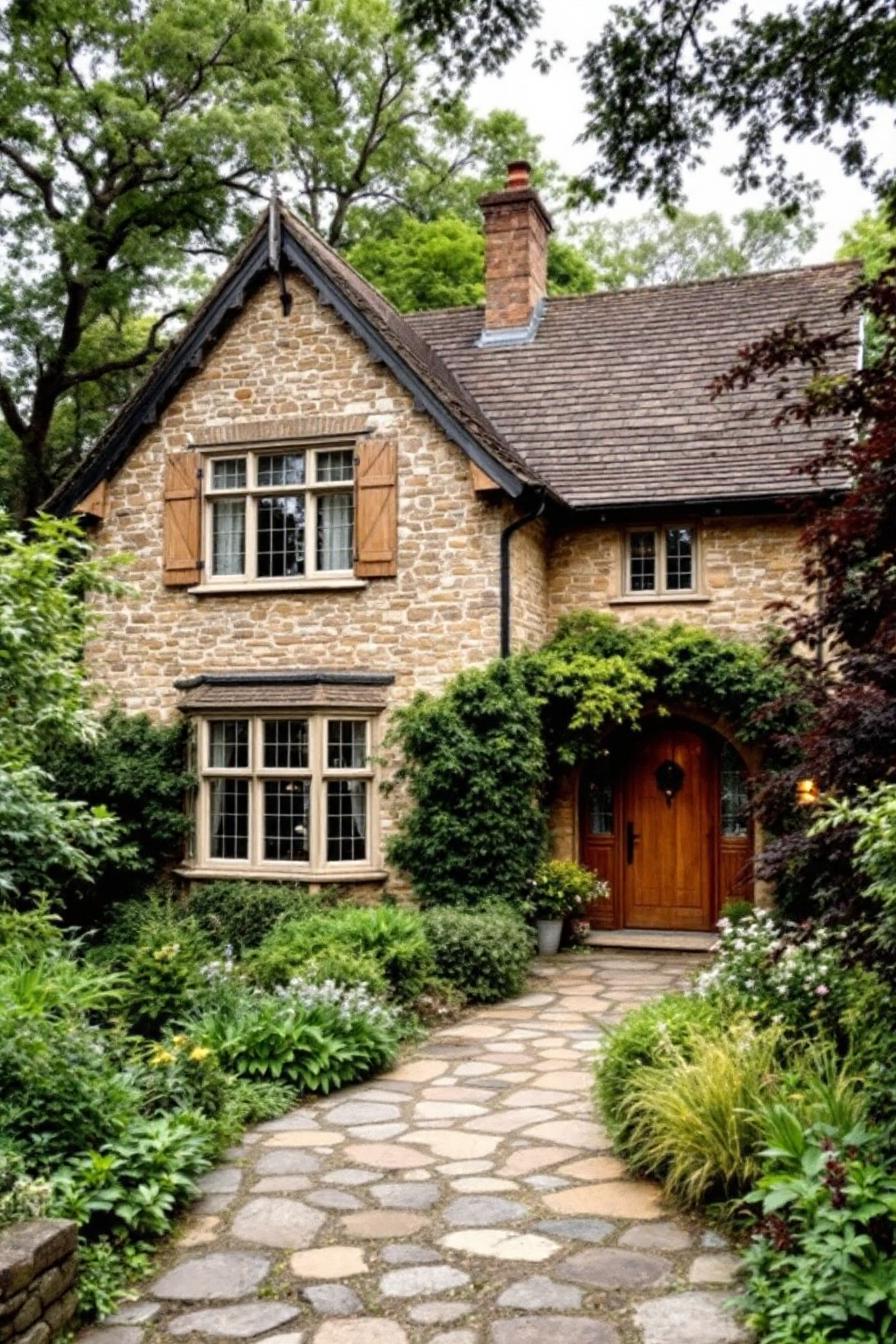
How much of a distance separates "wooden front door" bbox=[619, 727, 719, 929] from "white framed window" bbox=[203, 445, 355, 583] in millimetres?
4400

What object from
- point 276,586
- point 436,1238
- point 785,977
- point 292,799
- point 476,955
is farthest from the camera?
point 276,586

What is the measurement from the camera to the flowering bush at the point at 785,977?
263 inches

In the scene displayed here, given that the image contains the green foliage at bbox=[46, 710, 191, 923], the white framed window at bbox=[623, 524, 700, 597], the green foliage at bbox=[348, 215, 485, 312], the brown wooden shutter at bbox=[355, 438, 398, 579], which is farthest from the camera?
the green foliage at bbox=[348, 215, 485, 312]

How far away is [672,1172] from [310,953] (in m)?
4.70

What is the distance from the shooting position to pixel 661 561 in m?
14.5

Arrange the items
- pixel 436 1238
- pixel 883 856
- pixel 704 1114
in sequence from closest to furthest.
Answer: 1. pixel 883 856
2. pixel 436 1238
3. pixel 704 1114

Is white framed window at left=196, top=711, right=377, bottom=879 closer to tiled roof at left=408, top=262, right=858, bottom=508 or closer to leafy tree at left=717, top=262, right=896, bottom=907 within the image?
tiled roof at left=408, top=262, right=858, bottom=508

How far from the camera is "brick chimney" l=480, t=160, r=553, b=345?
17453 millimetres

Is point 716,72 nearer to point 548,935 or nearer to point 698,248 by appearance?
point 548,935

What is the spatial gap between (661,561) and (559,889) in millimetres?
4166

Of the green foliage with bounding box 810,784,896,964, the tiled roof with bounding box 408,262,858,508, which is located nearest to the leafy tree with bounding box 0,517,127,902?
the green foliage with bounding box 810,784,896,964

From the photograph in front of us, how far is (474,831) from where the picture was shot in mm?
12766

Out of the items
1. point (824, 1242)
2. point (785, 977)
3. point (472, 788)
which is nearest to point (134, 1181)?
point (824, 1242)

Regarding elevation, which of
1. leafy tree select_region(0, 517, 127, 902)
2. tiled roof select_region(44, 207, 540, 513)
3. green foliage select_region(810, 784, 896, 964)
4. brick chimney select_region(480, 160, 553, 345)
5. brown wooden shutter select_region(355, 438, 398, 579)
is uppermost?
brick chimney select_region(480, 160, 553, 345)
